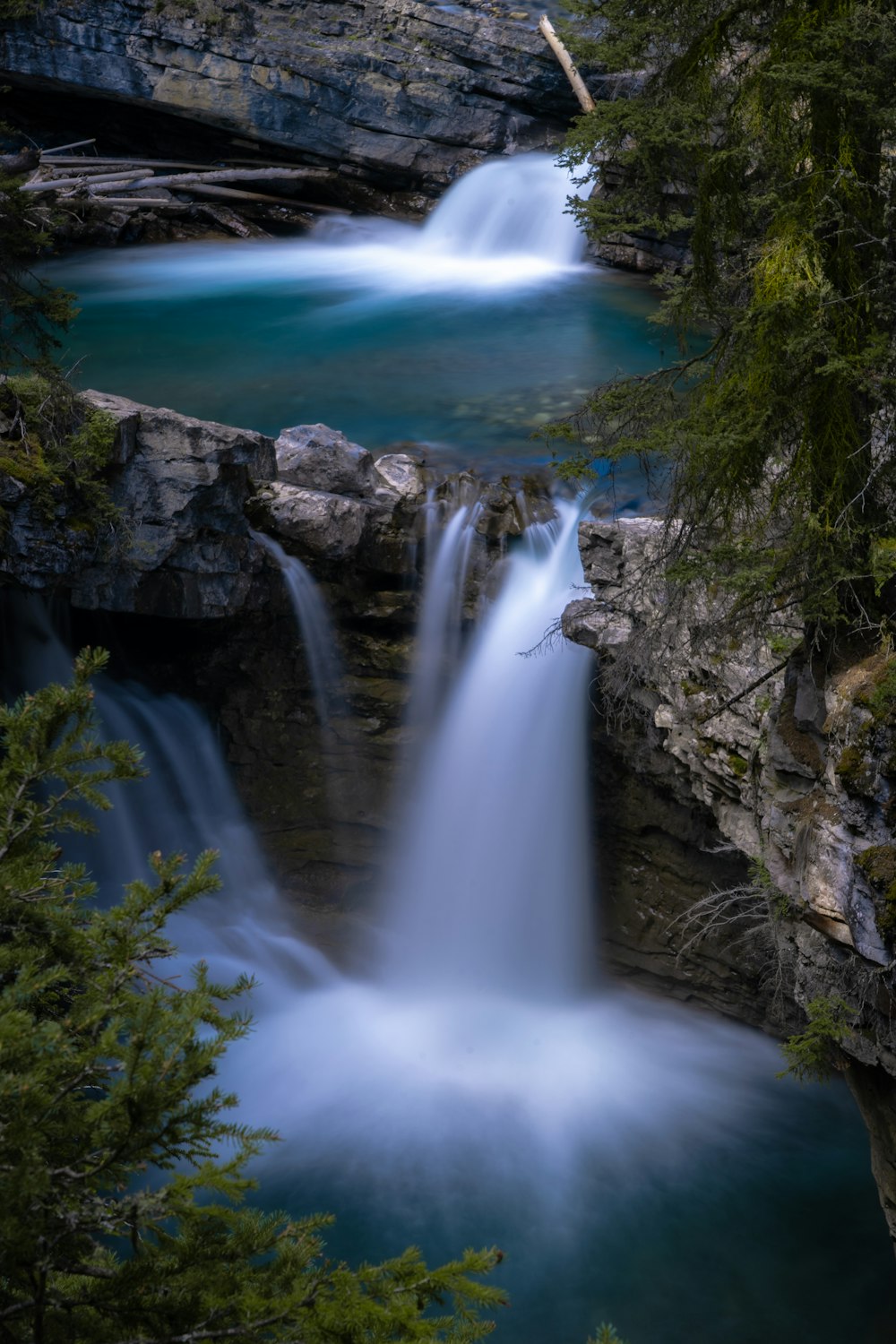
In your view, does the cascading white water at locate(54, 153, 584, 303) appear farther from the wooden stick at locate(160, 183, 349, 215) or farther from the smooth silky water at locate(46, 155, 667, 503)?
the wooden stick at locate(160, 183, 349, 215)

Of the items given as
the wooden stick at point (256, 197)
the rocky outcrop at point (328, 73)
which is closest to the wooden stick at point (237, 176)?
the wooden stick at point (256, 197)

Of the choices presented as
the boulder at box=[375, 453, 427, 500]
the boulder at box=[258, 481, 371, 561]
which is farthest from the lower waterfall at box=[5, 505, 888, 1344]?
the boulder at box=[258, 481, 371, 561]

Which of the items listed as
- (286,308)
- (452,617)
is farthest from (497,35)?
(452,617)

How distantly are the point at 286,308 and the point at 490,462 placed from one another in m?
6.97

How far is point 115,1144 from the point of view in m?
2.58

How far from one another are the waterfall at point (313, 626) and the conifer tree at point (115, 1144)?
20.0ft

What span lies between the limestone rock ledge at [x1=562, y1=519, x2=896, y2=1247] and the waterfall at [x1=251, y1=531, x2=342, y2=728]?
8.56 ft

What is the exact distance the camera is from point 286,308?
1582cm

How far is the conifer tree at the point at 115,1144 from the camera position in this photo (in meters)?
2.53

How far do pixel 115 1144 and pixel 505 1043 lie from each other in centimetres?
644

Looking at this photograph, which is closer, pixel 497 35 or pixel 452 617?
pixel 452 617

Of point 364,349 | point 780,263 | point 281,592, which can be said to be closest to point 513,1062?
point 281,592

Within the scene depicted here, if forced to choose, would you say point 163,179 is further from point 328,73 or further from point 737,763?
point 737,763

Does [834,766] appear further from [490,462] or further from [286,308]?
[286,308]
